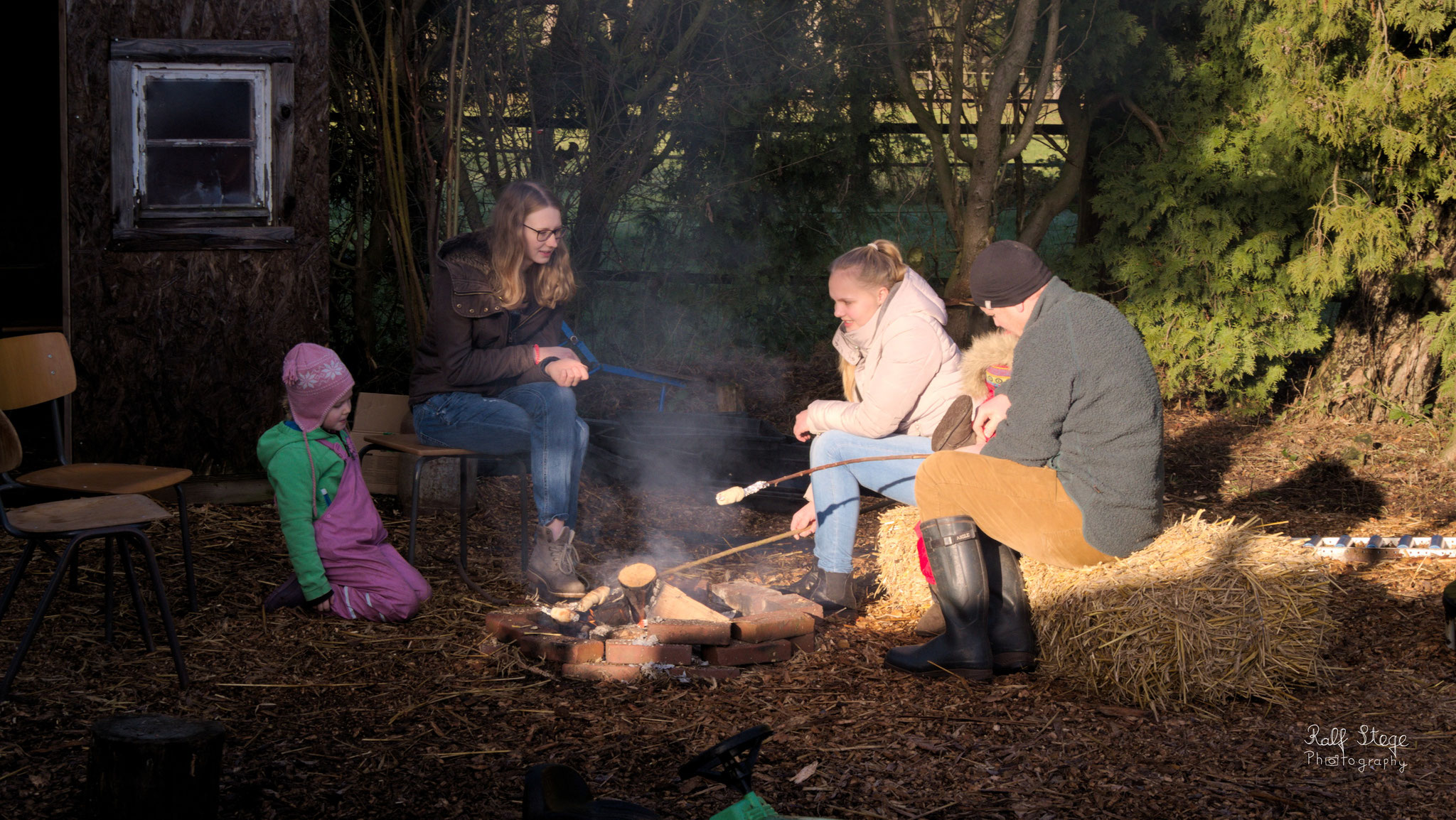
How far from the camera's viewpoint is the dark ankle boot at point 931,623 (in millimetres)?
3961

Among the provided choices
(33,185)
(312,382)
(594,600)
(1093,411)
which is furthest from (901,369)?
(33,185)

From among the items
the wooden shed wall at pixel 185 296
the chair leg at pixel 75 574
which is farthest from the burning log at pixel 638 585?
the wooden shed wall at pixel 185 296

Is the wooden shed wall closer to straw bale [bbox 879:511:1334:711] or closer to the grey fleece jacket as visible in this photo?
the grey fleece jacket

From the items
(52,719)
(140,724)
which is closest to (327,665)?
(52,719)

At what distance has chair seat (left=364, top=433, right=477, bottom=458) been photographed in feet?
13.4

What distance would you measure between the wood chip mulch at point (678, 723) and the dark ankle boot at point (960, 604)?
0.26 ft

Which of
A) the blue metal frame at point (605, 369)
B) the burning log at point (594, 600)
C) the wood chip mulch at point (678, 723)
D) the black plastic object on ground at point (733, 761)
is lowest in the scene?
the wood chip mulch at point (678, 723)

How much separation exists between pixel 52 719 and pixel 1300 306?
6.73 meters

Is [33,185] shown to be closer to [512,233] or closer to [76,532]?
[512,233]

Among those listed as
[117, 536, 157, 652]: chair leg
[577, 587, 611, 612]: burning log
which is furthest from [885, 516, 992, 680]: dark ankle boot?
[117, 536, 157, 652]: chair leg

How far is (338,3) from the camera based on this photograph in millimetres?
6168

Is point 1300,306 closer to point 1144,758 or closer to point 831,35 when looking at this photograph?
point 831,35

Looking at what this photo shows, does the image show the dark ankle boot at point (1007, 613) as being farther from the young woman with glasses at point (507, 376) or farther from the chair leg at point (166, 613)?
the chair leg at point (166, 613)

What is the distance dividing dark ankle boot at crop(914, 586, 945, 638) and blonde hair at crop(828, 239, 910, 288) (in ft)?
3.71
